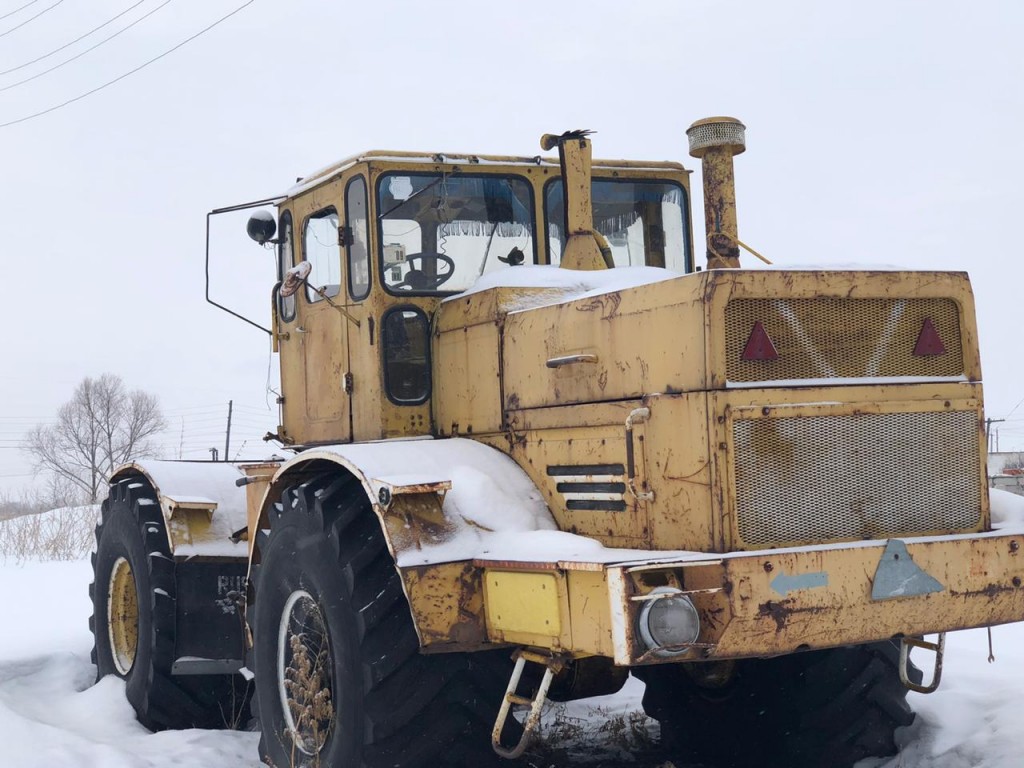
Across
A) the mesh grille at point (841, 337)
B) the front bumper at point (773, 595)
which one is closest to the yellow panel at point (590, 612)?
the front bumper at point (773, 595)

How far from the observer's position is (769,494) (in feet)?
14.8

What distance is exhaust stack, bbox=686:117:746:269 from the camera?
5.50 m

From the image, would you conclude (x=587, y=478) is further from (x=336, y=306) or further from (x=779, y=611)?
(x=336, y=306)

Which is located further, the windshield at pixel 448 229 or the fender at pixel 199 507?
the fender at pixel 199 507

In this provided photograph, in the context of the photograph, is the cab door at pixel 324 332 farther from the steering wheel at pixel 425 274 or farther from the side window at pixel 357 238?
the steering wheel at pixel 425 274

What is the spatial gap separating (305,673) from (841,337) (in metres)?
2.64

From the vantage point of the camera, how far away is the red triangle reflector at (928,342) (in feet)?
15.9

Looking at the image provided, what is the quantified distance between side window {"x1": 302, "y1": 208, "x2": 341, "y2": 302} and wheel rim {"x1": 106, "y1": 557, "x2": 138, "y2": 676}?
239 centimetres

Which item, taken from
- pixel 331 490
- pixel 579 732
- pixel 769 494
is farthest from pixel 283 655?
pixel 769 494

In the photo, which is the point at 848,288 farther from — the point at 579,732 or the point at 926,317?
the point at 579,732

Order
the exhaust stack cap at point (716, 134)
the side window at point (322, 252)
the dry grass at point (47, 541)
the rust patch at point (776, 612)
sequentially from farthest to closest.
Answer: the dry grass at point (47, 541) < the side window at point (322, 252) < the exhaust stack cap at point (716, 134) < the rust patch at point (776, 612)

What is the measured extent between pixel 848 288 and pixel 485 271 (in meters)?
2.06

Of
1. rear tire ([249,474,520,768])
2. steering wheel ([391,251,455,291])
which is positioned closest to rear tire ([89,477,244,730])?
rear tire ([249,474,520,768])

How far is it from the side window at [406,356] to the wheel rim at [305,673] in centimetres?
107
